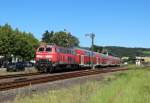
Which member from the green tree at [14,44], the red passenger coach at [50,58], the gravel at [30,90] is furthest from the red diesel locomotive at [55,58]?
the green tree at [14,44]

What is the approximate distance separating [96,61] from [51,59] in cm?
3375

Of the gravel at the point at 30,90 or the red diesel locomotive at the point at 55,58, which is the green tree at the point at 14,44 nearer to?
the red diesel locomotive at the point at 55,58

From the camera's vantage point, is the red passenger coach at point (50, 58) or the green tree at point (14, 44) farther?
the green tree at point (14, 44)

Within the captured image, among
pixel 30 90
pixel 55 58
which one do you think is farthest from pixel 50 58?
pixel 30 90

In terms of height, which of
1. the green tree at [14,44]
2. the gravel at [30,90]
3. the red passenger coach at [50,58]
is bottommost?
the gravel at [30,90]

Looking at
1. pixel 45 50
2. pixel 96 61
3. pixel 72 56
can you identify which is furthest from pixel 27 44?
pixel 45 50

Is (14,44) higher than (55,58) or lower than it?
higher

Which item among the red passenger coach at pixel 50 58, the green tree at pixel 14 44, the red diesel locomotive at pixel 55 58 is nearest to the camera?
the red passenger coach at pixel 50 58

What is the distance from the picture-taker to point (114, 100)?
12953 millimetres

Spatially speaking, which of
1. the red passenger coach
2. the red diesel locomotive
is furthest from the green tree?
the red passenger coach

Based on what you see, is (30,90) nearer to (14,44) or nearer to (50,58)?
(50,58)

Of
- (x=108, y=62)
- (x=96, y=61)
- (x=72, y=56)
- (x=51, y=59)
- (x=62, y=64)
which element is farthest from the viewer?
(x=108, y=62)

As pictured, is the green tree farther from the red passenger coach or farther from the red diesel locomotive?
the red passenger coach

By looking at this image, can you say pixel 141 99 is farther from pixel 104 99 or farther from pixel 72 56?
pixel 72 56
